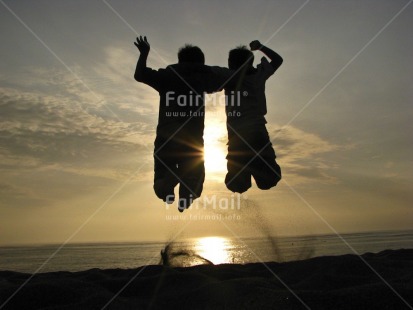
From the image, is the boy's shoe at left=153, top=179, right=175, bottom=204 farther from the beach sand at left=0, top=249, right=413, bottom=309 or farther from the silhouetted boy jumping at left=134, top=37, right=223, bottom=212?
the beach sand at left=0, top=249, right=413, bottom=309

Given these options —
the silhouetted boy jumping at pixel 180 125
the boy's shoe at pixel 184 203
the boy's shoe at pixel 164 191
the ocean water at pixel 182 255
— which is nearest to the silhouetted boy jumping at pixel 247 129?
the silhouetted boy jumping at pixel 180 125

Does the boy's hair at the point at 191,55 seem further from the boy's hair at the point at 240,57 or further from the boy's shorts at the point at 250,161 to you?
the boy's shorts at the point at 250,161

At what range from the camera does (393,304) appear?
402 centimetres

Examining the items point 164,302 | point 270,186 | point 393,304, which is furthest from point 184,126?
point 393,304

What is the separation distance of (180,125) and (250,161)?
1.43 m

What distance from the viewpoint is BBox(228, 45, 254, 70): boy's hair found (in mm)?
6891

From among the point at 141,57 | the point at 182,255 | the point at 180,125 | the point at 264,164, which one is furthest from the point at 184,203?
the point at 182,255

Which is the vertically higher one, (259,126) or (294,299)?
(259,126)

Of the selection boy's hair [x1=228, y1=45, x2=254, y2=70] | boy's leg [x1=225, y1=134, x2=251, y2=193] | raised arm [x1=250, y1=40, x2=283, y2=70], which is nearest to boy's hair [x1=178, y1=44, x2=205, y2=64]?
boy's hair [x1=228, y1=45, x2=254, y2=70]

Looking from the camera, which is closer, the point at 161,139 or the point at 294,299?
the point at 294,299

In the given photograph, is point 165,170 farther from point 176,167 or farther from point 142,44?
point 142,44

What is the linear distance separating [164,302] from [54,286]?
68.8 inches

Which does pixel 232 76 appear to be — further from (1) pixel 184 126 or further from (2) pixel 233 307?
(2) pixel 233 307

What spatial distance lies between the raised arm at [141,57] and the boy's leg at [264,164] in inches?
87.6
